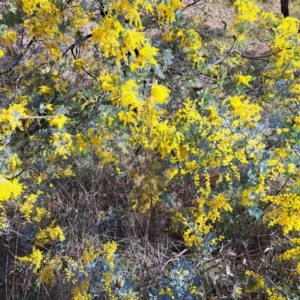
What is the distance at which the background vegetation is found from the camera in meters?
2.60

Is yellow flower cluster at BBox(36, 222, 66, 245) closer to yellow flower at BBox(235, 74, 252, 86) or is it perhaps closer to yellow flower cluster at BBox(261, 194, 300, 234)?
yellow flower cluster at BBox(261, 194, 300, 234)

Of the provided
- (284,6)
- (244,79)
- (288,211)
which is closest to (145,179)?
(288,211)

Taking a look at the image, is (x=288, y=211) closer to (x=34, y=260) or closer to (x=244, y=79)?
(x=244, y=79)

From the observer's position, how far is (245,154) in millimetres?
2635

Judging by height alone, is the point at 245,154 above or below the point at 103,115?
below

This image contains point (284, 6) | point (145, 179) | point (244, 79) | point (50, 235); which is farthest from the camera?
point (284, 6)

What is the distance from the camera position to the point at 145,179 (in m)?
3.04

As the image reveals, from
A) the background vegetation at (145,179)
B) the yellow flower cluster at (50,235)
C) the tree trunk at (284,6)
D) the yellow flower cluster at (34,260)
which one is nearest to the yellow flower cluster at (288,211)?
the background vegetation at (145,179)

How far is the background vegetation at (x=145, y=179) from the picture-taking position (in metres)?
2.60

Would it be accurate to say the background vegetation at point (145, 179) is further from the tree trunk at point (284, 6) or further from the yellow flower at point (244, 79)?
the tree trunk at point (284, 6)

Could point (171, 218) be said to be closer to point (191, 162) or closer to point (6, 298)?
point (191, 162)

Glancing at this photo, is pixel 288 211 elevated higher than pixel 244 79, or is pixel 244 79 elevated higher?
pixel 244 79

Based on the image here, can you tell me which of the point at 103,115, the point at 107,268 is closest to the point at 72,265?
the point at 107,268

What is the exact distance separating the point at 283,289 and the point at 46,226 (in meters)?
1.80
